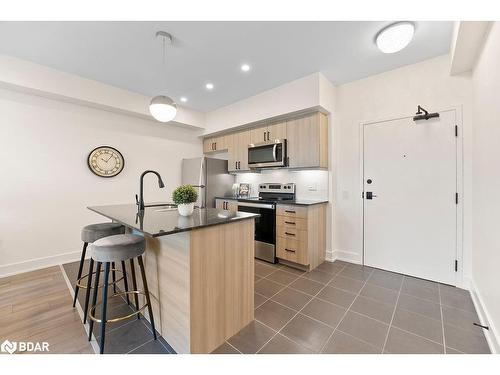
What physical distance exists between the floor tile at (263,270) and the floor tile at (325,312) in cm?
81

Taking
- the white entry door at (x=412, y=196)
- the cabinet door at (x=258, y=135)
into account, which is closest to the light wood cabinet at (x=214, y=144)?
the cabinet door at (x=258, y=135)

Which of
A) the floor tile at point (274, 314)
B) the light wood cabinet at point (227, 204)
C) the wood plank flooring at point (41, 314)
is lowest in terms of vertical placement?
the wood plank flooring at point (41, 314)

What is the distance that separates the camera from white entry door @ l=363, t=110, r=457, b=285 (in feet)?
7.97

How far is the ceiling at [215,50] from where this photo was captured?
205cm

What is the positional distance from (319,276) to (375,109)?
8.01ft

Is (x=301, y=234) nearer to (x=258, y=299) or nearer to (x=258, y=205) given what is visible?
(x=258, y=205)

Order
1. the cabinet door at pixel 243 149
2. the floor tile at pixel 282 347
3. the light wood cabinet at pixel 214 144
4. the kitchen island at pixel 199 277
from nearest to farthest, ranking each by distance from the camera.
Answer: the kitchen island at pixel 199 277, the floor tile at pixel 282 347, the cabinet door at pixel 243 149, the light wood cabinet at pixel 214 144

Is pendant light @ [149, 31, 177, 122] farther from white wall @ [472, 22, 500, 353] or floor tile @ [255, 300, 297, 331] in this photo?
white wall @ [472, 22, 500, 353]

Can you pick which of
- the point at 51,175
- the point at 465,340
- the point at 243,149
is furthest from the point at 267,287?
the point at 51,175

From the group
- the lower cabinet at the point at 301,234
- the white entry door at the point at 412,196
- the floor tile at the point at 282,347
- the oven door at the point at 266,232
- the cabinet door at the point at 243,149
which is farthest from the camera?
the cabinet door at the point at 243,149

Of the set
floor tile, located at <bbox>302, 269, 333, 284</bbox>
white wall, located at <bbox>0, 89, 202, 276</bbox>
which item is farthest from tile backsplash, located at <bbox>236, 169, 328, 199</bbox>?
white wall, located at <bbox>0, 89, 202, 276</bbox>

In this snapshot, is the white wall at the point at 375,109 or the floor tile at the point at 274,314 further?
the white wall at the point at 375,109

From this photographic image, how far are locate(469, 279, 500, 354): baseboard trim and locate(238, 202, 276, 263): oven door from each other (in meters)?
2.13

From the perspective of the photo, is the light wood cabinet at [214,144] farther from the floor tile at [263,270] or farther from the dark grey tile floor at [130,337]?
the dark grey tile floor at [130,337]
